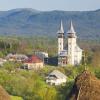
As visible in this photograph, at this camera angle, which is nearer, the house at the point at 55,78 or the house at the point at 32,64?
the house at the point at 55,78

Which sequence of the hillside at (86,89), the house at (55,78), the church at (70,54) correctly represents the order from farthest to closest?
the church at (70,54), the house at (55,78), the hillside at (86,89)

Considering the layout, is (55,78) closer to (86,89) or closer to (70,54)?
(70,54)

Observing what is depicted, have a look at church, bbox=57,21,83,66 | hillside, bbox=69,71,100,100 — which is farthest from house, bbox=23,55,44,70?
hillside, bbox=69,71,100,100

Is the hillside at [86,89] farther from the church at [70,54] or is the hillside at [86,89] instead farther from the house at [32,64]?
the church at [70,54]

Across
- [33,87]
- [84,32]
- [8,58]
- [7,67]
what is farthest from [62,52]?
[84,32]

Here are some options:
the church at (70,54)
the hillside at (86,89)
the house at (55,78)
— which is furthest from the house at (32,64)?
the hillside at (86,89)

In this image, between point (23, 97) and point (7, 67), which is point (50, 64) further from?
point (23, 97)

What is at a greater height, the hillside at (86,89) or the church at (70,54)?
the hillside at (86,89)

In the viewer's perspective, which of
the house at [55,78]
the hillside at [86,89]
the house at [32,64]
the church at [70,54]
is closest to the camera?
the hillside at [86,89]
